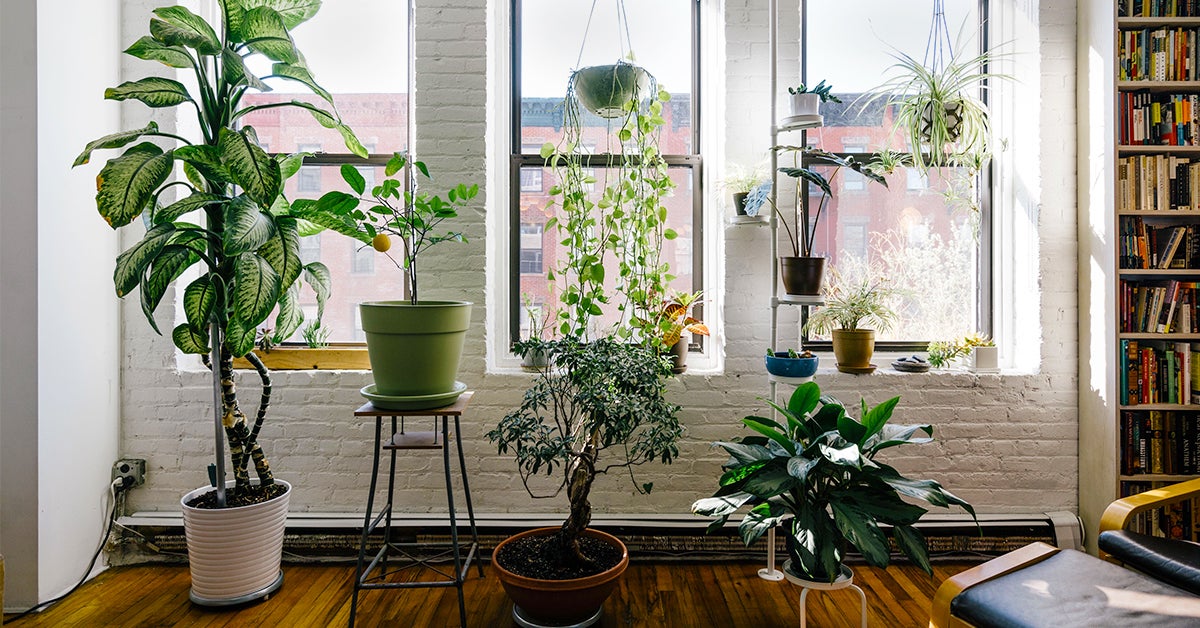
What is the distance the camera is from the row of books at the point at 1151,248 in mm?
2475

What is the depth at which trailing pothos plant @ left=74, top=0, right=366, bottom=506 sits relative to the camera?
6.27 feet

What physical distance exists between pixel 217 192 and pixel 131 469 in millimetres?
1322

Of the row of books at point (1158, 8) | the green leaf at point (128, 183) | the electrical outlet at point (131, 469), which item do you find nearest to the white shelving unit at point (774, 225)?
the row of books at point (1158, 8)

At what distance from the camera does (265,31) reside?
6.72ft

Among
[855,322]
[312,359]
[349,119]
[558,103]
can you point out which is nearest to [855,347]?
[855,322]

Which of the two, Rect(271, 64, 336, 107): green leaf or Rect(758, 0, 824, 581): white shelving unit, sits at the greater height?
Rect(271, 64, 336, 107): green leaf

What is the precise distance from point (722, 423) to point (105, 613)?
236 centimetres

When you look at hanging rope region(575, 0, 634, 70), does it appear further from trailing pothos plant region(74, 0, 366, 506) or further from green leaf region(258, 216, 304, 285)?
green leaf region(258, 216, 304, 285)

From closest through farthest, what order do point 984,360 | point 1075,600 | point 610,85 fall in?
1. point 1075,600
2. point 610,85
3. point 984,360

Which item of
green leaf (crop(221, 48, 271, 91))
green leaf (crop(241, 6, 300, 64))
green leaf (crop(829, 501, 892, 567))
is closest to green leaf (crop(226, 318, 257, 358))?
green leaf (crop(221, 48, 271, 91))

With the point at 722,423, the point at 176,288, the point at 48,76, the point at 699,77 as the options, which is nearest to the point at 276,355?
the point at 176,288

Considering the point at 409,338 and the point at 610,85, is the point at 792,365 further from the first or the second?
the point at 409,338

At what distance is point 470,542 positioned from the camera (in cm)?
263

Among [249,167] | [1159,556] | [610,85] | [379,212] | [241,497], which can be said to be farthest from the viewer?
[610,85]
